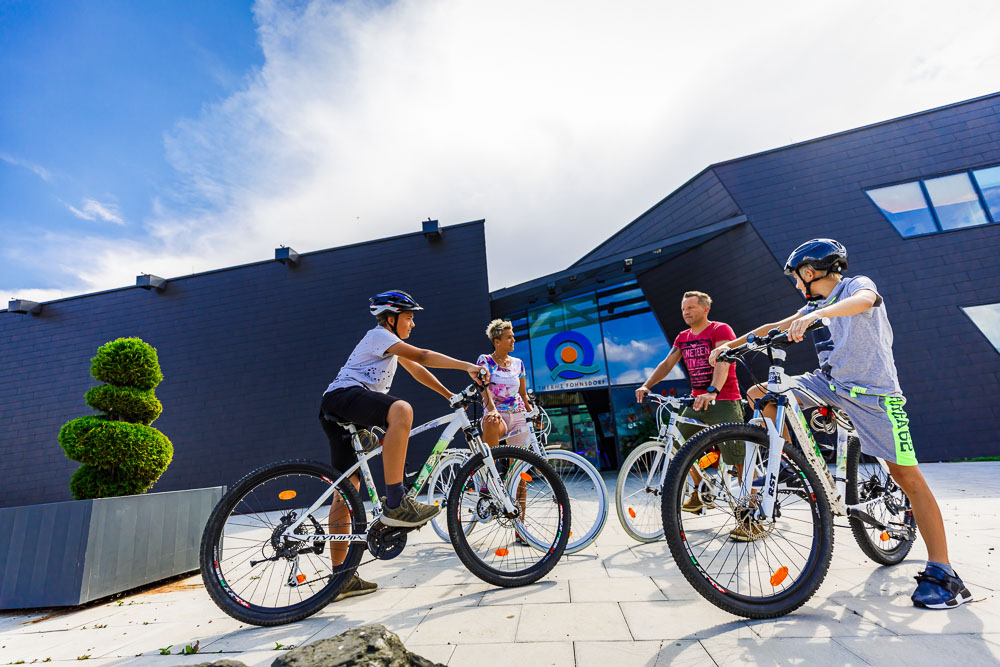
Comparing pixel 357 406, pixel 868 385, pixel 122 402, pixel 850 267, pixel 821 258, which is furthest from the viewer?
pixel 850 267

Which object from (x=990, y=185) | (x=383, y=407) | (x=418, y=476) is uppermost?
(x=990, y=185)

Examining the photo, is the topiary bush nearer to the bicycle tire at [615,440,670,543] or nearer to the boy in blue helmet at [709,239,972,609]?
the bicycle tire at [615,440,670,543]

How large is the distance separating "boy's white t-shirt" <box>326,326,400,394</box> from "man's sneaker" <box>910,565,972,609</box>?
8.47 ft

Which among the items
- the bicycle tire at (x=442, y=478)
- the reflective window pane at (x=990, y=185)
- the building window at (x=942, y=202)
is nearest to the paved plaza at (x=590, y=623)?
the bicycle tire at (x=442, y=478)

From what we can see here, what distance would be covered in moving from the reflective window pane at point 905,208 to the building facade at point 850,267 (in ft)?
0.08

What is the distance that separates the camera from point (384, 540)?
2.32 m

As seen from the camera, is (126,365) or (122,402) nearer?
(122,402)

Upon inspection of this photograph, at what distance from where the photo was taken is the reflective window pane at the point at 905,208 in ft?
27.1

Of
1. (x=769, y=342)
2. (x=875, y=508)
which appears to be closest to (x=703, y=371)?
(x=875, y=508)

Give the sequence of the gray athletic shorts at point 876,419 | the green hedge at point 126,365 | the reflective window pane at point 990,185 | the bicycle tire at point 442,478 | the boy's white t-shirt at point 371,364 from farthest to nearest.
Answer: the reflective window pane at point 990,185
the green hedge at point 126,365
the bicycle tire at point 442,478
the boy's white t-shirt at point 371,364
the gray athletic shorts at point 876,419

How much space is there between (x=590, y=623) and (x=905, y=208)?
1031 centimetres

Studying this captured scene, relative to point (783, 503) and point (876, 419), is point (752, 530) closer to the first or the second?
point (783, 503)

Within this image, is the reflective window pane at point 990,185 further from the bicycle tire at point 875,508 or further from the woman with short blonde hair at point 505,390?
the woman with short blonde hair at point 505,390

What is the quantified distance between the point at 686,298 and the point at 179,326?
10570mm
